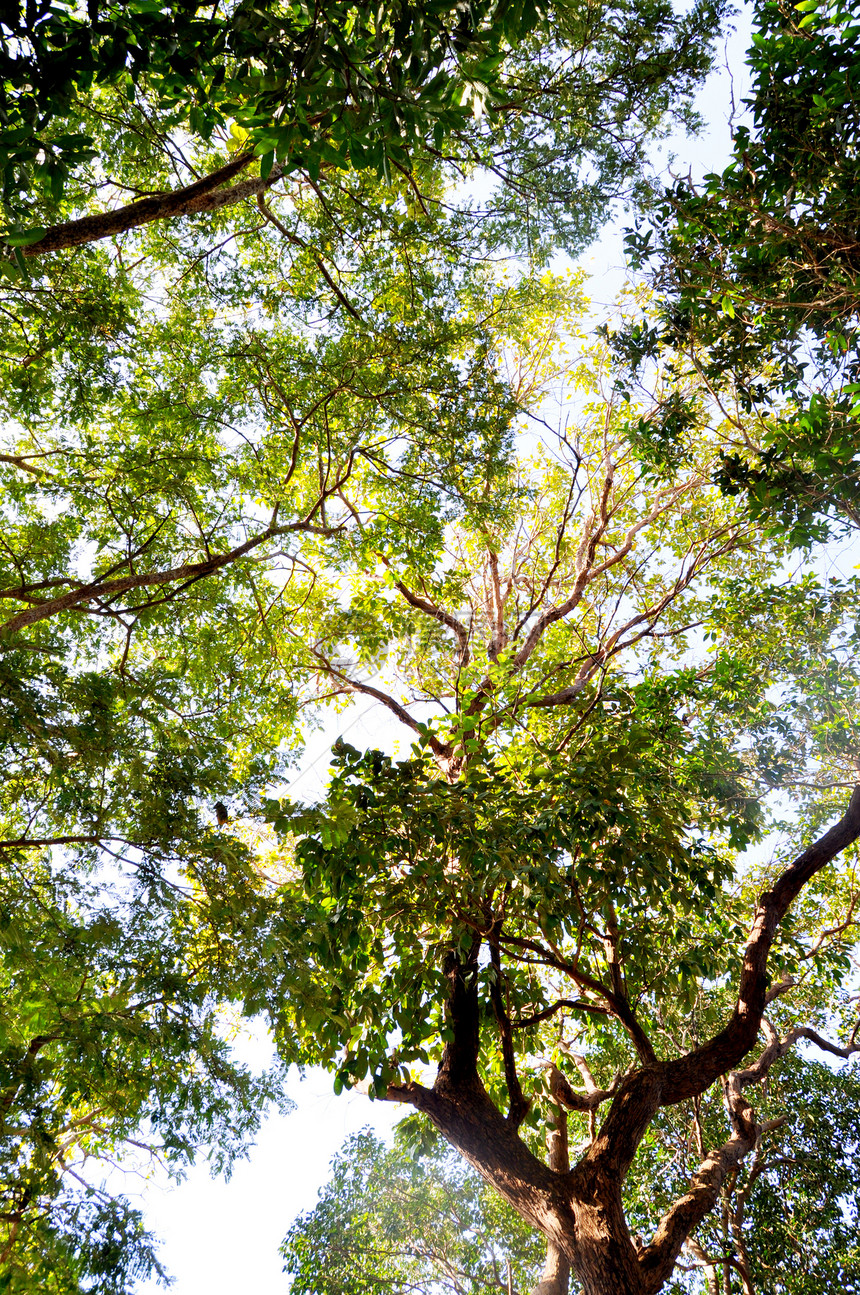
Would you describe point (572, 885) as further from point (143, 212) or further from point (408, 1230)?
point (408, 1230)

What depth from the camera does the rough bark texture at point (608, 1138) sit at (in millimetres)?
4348

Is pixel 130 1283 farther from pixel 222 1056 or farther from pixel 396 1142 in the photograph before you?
pixel 396 1142

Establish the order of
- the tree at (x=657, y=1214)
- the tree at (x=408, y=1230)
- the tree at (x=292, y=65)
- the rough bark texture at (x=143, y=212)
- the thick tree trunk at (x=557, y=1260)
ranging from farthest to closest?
the tree at (x=408, y=1230) → the tree at (x=657, y=1214) → the thick tree trunk at (x=557, y=1260) → the rough bark texture at (x=143, y=212) → the tree at (x=292, y=65)

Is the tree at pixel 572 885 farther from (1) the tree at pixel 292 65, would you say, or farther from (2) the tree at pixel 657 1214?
(1) the tree at pixel 292 65

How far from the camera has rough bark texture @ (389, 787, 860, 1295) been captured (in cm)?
435

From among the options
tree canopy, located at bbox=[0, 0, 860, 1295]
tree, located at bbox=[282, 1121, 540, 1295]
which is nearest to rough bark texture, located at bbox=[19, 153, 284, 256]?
tree canopy, located at bbox=[0, 0, 860, 1295]

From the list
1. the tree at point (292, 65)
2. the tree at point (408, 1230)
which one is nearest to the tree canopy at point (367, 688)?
the tree at point (292, 65)

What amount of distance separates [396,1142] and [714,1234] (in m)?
3.70

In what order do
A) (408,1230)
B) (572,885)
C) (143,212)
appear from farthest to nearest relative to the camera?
1. (408,1230)
2. (572,885)
3. (143,212)

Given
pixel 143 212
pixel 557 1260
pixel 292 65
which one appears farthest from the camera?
pixel 557 1260

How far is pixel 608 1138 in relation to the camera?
4.66m

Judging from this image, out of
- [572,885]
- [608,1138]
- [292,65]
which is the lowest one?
[608,1138]

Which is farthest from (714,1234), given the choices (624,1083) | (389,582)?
(389,582)

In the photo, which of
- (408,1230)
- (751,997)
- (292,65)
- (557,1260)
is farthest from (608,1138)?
(408,1230)
